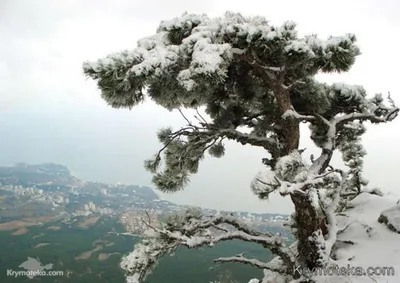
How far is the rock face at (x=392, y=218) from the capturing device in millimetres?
5629

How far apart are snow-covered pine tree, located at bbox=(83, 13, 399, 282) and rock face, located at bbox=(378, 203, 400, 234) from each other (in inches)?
40.0

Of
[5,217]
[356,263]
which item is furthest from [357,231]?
[5,217]

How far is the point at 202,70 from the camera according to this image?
375 centimetres

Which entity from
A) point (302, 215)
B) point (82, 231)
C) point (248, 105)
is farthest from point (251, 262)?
point (82, 231)

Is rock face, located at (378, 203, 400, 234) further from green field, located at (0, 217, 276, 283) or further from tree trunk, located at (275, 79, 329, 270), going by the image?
green field, located at (0, 217, 276, 283)

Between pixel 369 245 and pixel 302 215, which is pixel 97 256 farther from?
pixel 302 215

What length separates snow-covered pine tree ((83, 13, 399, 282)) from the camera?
4.05m

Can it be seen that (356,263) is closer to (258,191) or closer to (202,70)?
(258,191)

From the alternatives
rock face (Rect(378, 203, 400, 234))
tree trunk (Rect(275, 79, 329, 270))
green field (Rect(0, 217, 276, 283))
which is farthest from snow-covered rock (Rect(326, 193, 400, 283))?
green field (Rect(0, 217, 276, 283))

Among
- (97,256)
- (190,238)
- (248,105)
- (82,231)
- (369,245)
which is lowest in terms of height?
(97,256)

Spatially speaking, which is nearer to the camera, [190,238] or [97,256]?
[190,238]

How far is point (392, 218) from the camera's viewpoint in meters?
5.81

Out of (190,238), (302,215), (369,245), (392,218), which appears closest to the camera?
(190,238)

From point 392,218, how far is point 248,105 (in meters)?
3.18
